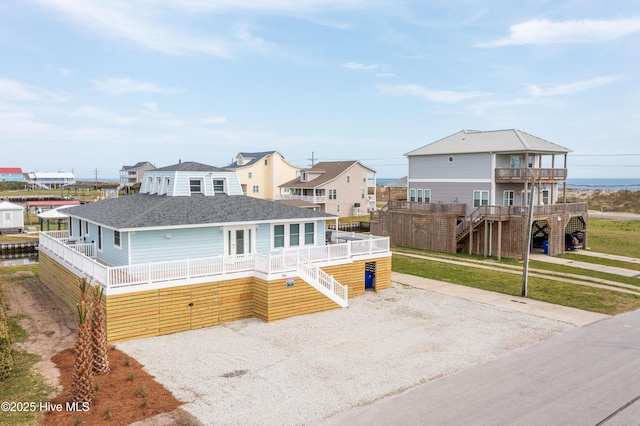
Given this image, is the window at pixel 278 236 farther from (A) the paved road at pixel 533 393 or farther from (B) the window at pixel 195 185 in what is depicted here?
(A) the paved road at pixel 533 393

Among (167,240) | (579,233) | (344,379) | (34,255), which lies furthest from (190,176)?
(579,233)

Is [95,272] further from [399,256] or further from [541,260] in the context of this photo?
[541,260]

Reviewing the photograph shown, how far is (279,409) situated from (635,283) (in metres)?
23.2

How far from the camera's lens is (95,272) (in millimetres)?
17594

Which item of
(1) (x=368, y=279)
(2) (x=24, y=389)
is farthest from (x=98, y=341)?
(1) (x=368, y=279)

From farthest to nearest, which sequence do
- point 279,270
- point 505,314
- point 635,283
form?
point 635,283 → point 505,314 → point 279,270

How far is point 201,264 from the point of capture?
19.3m

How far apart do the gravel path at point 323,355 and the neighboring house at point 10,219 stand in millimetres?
38996

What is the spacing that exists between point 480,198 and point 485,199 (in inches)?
18.1

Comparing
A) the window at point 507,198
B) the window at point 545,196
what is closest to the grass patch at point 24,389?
the window at point 507,198

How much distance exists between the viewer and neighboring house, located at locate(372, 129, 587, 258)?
115ft

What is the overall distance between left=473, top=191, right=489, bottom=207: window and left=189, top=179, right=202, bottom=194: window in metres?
21.8

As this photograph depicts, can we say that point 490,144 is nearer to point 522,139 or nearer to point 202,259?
point 522,139

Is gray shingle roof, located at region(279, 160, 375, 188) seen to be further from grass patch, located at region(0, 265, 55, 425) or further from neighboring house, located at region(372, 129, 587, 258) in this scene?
grass patch, located at region(0, 265, 55, 425)
